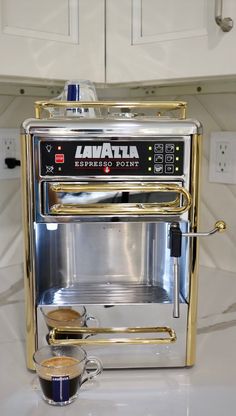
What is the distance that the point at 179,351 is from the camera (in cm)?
73

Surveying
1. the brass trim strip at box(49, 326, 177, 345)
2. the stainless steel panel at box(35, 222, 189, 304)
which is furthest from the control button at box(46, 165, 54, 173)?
the brass trim strip at box(49, 326, 177, 345)

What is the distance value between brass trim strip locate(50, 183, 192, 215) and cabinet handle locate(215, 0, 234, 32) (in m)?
0.32

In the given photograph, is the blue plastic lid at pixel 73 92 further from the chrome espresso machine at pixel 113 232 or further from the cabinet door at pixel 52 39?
the cabinet door at pixel 52 39

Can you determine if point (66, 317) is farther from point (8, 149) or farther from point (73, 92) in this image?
point (8, 149)

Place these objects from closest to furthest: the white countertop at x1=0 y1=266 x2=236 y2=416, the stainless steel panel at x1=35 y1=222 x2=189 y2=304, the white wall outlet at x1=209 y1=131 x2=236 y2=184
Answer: the white countertop at x1=0 y1=266 x2=236 y2=416 < the stainless steel panel at x1=35 y1=222 x2=189 y2=304 < the white wall outlet at x1=209 y1=131 x2=236 y2=184

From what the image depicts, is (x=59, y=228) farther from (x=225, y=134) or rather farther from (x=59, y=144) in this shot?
(x=225, y=134)

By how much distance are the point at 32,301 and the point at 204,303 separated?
1.49 feet

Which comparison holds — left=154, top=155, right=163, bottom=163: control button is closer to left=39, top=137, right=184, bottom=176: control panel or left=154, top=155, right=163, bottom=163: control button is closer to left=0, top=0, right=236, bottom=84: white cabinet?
left=39, top=137, right=184, bottom=176: control panel

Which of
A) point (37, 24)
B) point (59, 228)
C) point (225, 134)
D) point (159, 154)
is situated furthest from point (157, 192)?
point (225, 134)

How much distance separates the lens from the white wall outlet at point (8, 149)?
1190 millimetres

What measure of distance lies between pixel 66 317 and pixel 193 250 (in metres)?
0.22

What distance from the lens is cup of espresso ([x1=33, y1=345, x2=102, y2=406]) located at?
640 mm

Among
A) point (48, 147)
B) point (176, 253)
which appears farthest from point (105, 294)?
point (48, 147)

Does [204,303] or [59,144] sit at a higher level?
[59,144]
